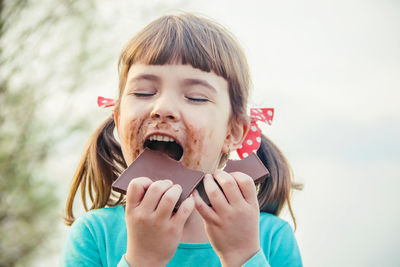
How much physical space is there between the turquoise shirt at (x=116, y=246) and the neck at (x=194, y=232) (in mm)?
57

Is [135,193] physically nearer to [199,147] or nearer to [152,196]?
[152,196]

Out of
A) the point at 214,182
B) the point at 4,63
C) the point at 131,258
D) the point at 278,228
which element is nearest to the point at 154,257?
the point at 131,258

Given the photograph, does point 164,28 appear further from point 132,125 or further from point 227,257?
point 227,257

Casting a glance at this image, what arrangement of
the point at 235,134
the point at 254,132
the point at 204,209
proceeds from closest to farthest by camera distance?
the point at 204,209, the point at 235,134, the point at 254,132

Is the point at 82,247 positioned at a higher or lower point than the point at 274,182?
lower

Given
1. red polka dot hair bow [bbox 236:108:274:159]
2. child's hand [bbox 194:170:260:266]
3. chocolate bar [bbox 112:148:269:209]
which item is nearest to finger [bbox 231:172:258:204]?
child's hand [bbox 194:170:260:266]

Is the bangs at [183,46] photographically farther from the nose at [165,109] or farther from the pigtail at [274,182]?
the pigtail at [274,182]

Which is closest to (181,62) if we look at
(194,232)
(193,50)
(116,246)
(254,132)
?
(193,50)

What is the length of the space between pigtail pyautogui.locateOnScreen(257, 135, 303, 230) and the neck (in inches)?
21.0

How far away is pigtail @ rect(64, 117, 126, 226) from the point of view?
100 inches

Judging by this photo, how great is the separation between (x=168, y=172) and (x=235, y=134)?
0.69m

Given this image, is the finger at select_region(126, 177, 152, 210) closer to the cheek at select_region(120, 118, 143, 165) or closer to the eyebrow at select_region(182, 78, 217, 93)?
the cheek at select_region(120, 118, 143, 165)

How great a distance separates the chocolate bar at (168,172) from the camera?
5.58 feet

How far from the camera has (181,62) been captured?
6.41 ft
